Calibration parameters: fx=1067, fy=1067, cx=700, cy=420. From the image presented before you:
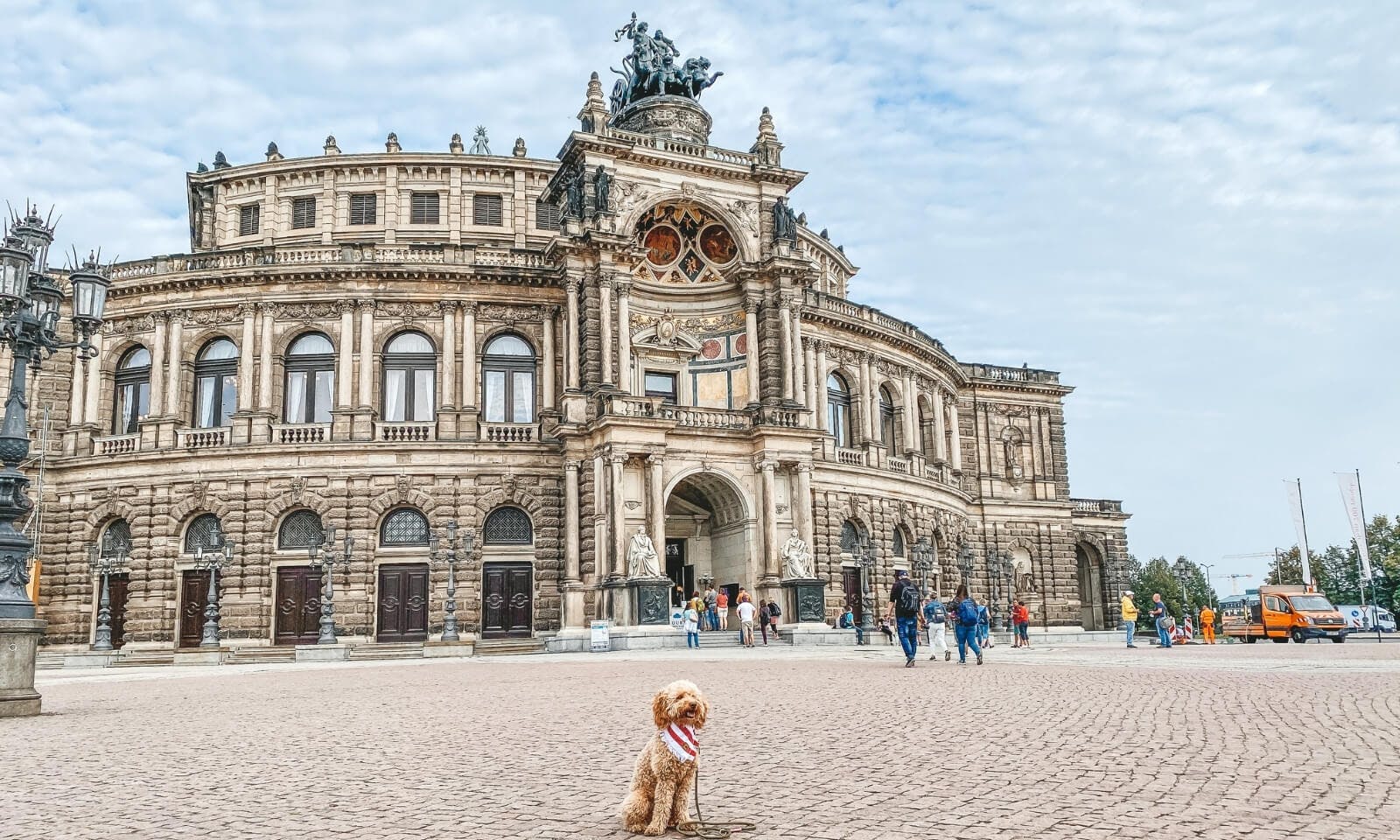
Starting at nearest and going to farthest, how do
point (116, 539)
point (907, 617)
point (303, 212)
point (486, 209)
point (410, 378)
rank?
point (907, 617)
point (116, 539)
point (410, 378)
point (303, 212)
point (486, 209)

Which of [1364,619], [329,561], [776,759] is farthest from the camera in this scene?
[1364,619]

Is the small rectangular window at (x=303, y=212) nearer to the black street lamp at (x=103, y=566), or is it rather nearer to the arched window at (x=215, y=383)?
the arched window at (x=215, y=383)

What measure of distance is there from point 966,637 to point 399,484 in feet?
76.0

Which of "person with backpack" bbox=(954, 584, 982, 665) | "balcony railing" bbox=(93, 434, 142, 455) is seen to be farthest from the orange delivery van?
"balcony railing" bbox=(93, 434, 142, 455)

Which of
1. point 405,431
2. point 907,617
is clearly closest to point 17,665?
point 907,617

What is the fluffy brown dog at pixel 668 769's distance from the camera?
6664 millimetres

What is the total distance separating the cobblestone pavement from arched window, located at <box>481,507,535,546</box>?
67.4 feet

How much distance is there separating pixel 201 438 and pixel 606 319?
1560 cm

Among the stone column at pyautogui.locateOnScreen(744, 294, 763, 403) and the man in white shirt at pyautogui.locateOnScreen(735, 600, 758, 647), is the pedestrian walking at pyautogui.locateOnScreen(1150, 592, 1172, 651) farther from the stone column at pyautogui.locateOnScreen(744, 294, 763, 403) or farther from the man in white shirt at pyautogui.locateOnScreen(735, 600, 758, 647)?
the stone column at pyautogui.locateOnScreen(744, 294, 763, 403)

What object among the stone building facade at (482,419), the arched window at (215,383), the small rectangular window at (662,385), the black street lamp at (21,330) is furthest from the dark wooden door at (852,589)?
the black street lamp at (21,330)

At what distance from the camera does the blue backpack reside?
21.8 metres

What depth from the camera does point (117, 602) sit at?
38750 millimetres

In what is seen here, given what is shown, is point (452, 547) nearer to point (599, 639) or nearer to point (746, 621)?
point (599, 639)

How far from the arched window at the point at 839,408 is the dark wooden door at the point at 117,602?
27.9 m
